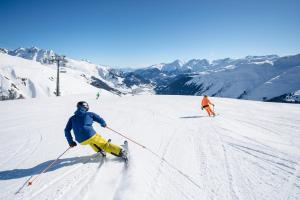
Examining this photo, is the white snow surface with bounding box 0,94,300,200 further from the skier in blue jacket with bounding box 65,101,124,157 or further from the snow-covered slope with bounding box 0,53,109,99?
the snow-covered slope with bounding box 0,53,109,99

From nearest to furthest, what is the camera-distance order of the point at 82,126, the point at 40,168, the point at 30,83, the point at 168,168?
1. the point at 168,168
2. the point at 40,168
3. the point at 82,126
4. the point at 30,83

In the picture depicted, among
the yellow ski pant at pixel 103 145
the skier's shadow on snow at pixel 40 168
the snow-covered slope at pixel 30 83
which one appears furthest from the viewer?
the snow-covered slope at pixel 30 83

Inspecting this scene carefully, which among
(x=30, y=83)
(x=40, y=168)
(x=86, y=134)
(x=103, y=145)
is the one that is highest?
(x=86, y=134)

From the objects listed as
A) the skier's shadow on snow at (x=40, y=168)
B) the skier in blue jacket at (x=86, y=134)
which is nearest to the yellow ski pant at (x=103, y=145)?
the skier in blue jacket at (x=86, y=134)

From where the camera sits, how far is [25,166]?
6.99 metres

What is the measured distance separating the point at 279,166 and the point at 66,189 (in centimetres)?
565

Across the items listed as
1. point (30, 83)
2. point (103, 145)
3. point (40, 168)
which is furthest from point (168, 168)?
point (30, 83)

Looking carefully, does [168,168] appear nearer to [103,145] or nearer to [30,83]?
[103,145]

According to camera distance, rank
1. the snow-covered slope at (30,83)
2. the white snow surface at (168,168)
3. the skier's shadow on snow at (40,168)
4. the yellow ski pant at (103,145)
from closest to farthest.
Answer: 1. the white snow surface at (168,168)
2. the skier's shadow on snow at (40,168)
3. the yellow ski pant at (103,145)
4. the snow-covered slope at (30,83)

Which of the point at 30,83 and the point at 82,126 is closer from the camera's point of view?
the point at 82,126

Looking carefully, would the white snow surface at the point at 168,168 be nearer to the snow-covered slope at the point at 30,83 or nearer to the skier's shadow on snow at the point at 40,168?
the skier's shadow on snow at the point at 40,168

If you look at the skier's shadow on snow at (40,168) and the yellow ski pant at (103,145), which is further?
the yellow ski pant at (103,145)

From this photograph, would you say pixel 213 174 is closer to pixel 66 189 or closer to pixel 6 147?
pixel 66 189

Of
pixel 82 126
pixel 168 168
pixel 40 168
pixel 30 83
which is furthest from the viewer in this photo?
pixel 30 83
